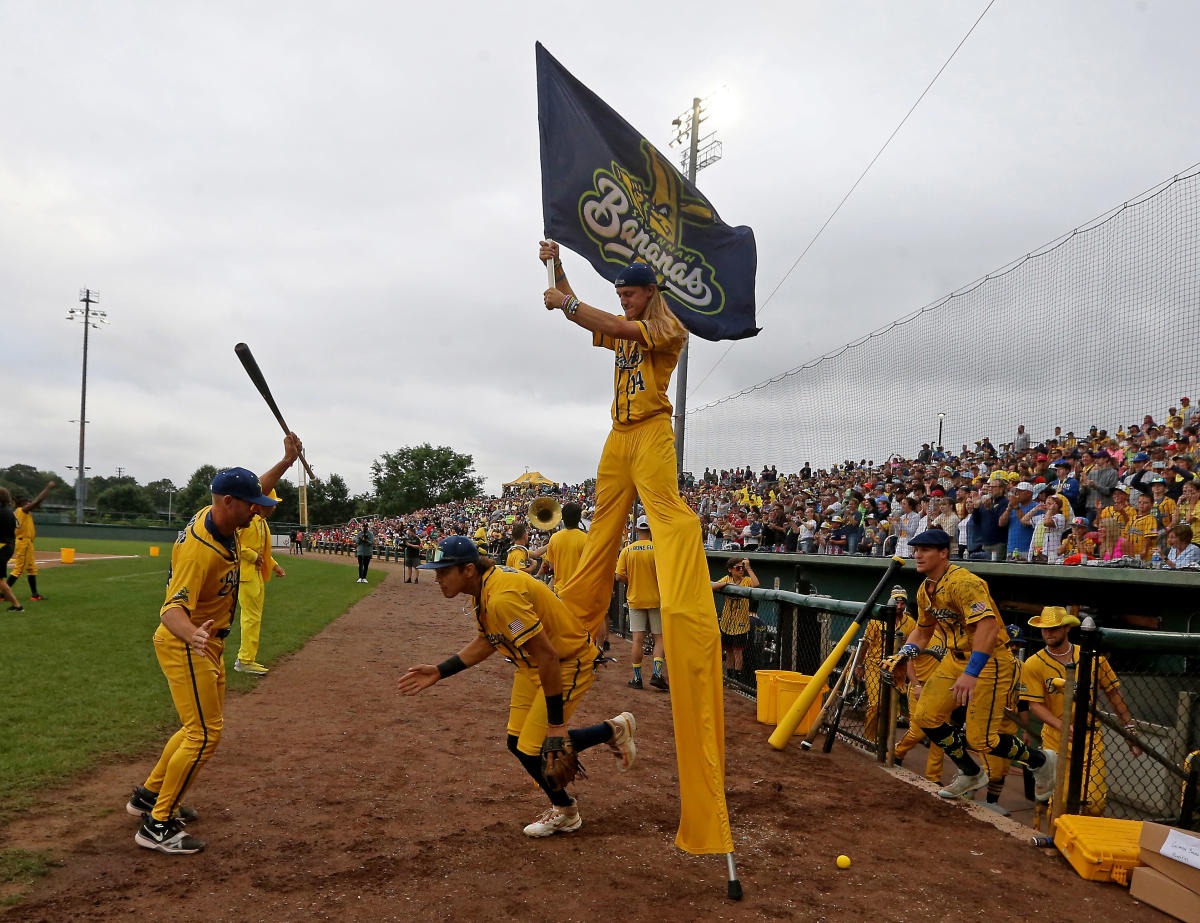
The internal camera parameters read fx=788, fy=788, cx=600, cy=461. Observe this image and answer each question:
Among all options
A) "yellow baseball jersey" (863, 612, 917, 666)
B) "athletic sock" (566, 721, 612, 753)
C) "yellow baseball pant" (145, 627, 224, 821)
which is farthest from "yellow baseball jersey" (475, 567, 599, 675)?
"yellow baseball jersey" (863, 612, 917, 666)

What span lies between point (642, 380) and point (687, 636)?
1371 millimetres

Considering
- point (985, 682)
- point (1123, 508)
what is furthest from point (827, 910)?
point (1123, 508)

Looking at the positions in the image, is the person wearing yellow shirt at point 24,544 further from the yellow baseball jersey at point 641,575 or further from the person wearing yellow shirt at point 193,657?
the person wearing yellow shirt at point 193,657

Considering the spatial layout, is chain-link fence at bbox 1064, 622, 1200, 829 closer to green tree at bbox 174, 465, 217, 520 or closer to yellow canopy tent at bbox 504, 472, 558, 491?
yellow canopy tent at bbox 504, 472, 558, 491

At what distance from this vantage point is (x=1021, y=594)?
886 centimetres

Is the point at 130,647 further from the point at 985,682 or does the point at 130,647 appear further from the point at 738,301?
the point at 985,682

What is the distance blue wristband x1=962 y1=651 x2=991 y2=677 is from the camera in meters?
5.32

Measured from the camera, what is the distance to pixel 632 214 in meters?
5.21

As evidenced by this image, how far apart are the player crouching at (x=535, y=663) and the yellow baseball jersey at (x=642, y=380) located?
111 cm

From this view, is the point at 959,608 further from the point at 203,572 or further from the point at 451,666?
the point at 203,572

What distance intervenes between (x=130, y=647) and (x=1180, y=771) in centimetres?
1128

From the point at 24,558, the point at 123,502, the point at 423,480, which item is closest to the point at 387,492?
the point at 423,480

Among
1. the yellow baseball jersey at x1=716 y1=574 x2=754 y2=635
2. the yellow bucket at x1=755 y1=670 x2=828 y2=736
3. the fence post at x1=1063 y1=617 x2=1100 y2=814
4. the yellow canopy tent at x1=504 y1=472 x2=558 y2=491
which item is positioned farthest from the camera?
the yellow canopy tent at x1=504 y1=472 x2=558 y2=491

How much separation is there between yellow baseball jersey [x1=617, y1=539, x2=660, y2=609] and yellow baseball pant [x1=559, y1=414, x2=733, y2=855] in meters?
5.81
